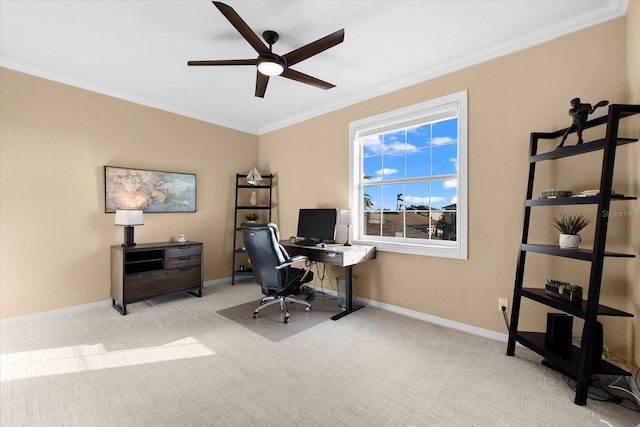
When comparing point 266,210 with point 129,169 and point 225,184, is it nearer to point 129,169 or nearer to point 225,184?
point 225,184

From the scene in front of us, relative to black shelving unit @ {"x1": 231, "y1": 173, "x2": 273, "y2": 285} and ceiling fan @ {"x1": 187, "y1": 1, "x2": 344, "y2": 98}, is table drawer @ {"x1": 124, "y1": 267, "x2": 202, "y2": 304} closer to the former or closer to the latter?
black shelving unit @ {"x1": 231, "y1": 173, "x2": 273, "y2": 285}

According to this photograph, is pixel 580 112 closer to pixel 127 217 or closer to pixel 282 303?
pixel 282 303

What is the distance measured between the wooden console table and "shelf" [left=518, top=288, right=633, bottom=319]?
3876 millimetres

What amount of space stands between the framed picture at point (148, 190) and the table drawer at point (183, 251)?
2.30 feet

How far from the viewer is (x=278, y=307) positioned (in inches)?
144

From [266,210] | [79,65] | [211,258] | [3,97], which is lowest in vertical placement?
[211,258]

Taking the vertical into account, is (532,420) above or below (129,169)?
below

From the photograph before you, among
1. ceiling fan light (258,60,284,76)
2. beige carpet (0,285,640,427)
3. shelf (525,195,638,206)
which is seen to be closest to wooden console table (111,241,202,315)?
beige carpet (0,285,640,427)

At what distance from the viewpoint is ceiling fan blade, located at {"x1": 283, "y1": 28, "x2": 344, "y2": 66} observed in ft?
6.88

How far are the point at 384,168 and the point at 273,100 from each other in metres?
1.85

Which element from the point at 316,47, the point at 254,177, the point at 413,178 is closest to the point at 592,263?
the point at 413,178

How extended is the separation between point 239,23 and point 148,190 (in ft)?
9.86

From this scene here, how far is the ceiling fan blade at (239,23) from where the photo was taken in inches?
70.9

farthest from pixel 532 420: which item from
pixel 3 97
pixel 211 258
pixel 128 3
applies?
pixel 3 97
